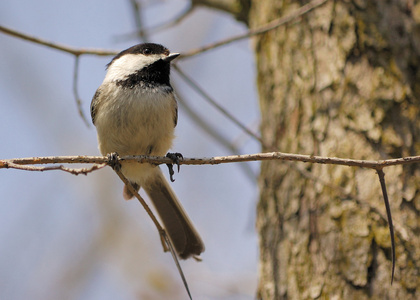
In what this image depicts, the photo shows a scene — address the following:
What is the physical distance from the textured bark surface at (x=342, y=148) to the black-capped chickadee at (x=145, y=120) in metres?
0.67

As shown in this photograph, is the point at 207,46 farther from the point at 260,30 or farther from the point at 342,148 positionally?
the point at 342,148

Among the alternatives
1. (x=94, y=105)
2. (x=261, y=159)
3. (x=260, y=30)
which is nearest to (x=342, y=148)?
(x=260, y=30)

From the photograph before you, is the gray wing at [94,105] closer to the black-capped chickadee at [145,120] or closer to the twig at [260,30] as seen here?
the black-capped chickadee at [145,120]

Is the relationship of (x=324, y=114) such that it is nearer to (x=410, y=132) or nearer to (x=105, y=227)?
(x=410, y=132)

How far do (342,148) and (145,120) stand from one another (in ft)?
4.08

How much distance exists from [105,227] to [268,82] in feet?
13.4

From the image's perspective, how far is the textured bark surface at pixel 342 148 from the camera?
97.4 inches

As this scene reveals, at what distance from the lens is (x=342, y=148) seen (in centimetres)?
277

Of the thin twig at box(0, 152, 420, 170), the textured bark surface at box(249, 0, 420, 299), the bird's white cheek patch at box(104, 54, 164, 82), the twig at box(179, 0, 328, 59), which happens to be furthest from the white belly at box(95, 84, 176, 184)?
the thin twig at box(0, 152, 420, 170)

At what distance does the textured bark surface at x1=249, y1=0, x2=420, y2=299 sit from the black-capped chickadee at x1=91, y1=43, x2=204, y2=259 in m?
0.67

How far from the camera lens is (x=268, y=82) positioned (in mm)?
3344

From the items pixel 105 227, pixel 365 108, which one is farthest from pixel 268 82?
pixel 105 227

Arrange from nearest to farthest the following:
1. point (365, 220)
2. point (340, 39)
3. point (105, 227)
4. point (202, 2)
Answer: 1. point (365, 220)
2. point (340, 39)
3. point (202, 2)
4. point (105, 227)

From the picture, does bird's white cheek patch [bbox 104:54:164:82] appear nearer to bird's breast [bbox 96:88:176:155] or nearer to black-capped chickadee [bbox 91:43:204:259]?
→ black-capped chickadee [bbox 91:43:204:259]
